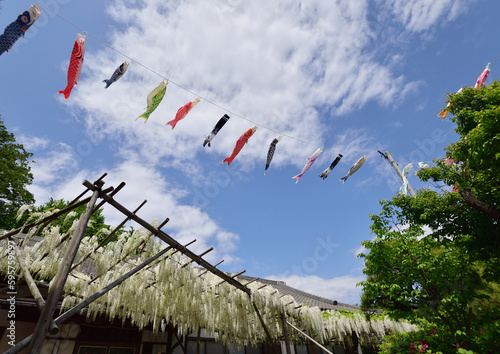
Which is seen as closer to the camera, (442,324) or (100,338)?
(442,324)

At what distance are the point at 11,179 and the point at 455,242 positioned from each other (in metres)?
21.3

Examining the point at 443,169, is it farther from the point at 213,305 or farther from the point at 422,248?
the point at 213,305

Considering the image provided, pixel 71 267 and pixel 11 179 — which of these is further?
pixel 11 179

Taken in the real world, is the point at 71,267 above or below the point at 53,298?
above

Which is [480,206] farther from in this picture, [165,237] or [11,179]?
[11,179]

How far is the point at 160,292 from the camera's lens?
767 cm

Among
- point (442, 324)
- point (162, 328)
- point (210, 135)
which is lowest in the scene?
point (442, 324)

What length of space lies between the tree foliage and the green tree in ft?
63.1

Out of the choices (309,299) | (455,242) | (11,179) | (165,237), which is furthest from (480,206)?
(11,179)

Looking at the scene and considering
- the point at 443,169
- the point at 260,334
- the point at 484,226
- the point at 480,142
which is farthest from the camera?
the point at 260,334

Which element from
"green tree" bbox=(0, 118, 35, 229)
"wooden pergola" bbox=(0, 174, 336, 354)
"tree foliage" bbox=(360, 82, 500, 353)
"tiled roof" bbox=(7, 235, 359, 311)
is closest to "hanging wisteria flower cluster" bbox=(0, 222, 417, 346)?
"tiled roof" bbox=(7, 235, 359, 311)

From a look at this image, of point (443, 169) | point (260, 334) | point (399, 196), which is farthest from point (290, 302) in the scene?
point (443, 169)

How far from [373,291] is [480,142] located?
5.35 m

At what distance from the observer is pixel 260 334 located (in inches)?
371
